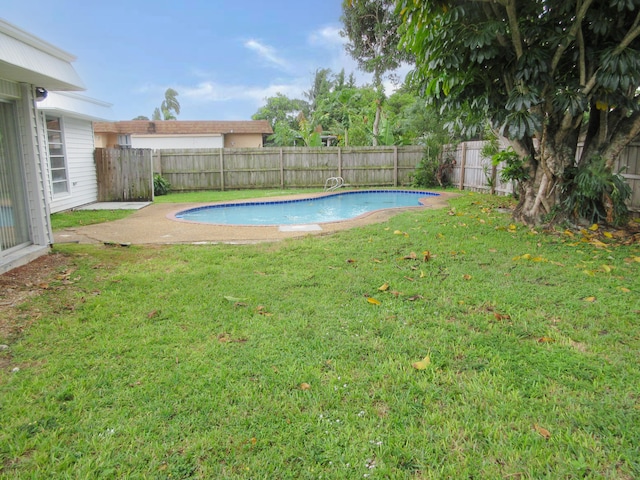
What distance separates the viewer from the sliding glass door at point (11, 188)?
5336mm

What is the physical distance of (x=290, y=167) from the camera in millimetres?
18422

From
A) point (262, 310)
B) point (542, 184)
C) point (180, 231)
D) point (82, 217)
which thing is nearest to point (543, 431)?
point (262, 310)

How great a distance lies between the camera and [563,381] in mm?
2641

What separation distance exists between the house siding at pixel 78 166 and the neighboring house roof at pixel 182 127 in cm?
1602

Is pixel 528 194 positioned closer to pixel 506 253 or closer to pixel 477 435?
pixel 506 253

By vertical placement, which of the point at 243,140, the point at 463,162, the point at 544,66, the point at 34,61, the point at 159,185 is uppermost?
the point at 243,140

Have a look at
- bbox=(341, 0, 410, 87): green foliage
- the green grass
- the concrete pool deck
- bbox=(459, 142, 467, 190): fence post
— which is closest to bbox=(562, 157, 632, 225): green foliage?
the concrete pool deck

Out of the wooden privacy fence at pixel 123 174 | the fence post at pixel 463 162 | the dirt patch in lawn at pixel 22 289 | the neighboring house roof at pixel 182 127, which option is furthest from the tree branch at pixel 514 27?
the neighboring house roof at pixel 182 127

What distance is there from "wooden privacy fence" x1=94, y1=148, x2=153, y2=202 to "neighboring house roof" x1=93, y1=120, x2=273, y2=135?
51.7 ft

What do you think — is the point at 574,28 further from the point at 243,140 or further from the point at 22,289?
the point at 243,140

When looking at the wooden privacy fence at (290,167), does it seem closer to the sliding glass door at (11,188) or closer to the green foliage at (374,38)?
the green foliage at (374,38)

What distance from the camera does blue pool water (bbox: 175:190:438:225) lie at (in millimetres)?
11836

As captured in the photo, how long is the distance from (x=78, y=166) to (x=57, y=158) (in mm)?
1128

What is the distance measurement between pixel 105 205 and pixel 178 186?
16.6 feet
